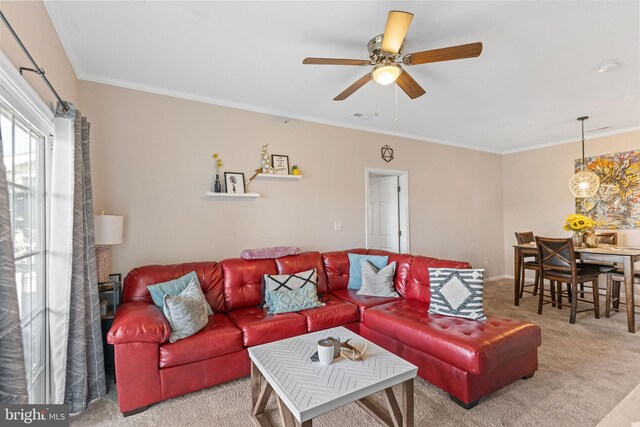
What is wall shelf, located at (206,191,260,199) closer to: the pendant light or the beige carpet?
the beige carpet

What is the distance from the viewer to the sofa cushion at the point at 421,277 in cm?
303

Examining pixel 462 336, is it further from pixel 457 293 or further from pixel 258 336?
pixel 258 336

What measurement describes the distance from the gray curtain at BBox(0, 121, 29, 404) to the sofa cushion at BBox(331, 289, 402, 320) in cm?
240

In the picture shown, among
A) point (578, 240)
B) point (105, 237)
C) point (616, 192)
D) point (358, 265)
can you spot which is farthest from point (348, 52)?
point (616, 192)

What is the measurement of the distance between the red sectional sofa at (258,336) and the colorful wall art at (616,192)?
3.66 meters

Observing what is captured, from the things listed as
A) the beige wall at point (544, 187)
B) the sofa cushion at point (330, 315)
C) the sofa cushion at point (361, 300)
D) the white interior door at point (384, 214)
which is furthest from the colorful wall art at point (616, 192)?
the sofa cushion at point (330, 315)

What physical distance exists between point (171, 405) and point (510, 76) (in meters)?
4.04

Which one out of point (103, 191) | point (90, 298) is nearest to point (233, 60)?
point (103, 191)

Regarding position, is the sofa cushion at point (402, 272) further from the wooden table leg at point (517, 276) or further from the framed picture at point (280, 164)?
the wooden table leg at point (517, 276)

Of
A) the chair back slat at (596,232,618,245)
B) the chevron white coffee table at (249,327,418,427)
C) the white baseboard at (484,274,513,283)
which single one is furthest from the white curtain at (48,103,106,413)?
the chair back slat at (596,232,618,245)

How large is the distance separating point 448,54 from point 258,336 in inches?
97.2

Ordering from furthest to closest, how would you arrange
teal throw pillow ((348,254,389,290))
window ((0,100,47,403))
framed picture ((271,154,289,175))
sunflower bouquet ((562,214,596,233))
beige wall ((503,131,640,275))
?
beige wall ((503,131,640,275)), sunflower bouquet ((562,214,596,233)), framed picture ((271,154,289,175)), teal throw pillow ((348,254,389,290)), window ((0,100,47,403))

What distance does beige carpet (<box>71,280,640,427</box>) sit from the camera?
1964 millimetres

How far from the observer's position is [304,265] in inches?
134
